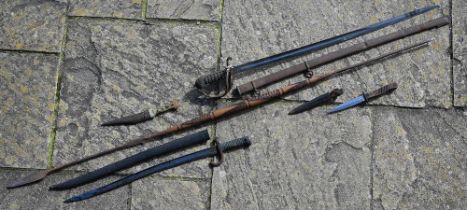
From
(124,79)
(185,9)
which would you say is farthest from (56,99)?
(185,9)

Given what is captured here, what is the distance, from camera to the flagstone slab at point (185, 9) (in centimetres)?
390

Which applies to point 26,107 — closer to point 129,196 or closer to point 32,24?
point 32,24

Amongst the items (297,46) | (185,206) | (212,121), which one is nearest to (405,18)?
(297,46)

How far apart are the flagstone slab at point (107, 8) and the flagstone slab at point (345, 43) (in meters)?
0.57

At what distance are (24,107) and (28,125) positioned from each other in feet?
0.37

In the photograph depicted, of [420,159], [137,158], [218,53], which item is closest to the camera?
[137,158]

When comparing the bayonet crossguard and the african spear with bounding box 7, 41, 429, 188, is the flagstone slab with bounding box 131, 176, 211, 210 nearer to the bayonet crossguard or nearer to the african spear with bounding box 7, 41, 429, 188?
the african spear with bounding box 7, 41, 429, 188

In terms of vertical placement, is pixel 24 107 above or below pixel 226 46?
below

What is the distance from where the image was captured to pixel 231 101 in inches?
148

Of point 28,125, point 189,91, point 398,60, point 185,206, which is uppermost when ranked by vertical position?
point 398,60

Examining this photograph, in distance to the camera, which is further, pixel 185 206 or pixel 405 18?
pixel 405 18

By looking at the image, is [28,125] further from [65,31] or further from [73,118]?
[65,31]

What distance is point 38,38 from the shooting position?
387 cm

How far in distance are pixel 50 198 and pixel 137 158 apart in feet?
A: 1.85
